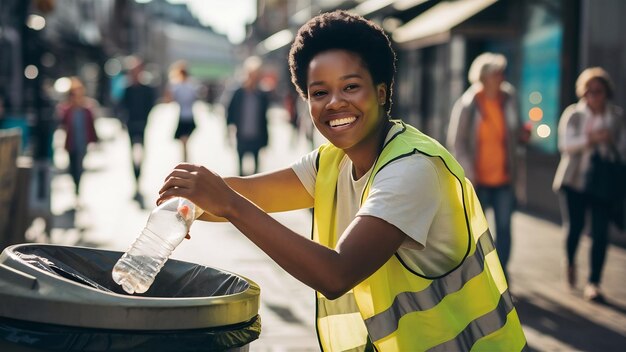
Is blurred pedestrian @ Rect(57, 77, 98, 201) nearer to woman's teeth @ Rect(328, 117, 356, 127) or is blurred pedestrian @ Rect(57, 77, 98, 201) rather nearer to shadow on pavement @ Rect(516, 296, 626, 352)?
shadow on pavement @ Rect(516, 296, 626, 352)

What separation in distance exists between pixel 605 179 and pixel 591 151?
0.23 m

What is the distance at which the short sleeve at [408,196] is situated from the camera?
89.4 inches

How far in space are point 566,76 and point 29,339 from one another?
10.4 metres

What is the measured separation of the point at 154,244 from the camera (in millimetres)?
2463

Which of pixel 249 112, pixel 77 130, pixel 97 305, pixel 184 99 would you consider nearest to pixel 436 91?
pixel 184 99

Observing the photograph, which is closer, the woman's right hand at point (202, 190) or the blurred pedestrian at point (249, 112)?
the woman's right hand at point (202, 190)

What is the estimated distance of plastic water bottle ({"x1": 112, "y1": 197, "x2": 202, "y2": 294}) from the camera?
2422 mm

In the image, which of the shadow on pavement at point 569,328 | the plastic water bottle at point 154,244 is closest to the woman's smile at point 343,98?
the plastic water bottle at point 154,244

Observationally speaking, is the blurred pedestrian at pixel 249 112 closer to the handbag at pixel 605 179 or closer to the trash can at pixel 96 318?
the handbag at pixel 605 179

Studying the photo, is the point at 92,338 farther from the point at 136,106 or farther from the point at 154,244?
the point at 136,106

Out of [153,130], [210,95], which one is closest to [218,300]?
[153,130]

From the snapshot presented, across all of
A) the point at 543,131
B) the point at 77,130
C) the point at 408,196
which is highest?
the point at 408,196

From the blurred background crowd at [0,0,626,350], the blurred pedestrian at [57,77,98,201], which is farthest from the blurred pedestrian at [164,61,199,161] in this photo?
the blurred pedestrian at [57,77,98,201]

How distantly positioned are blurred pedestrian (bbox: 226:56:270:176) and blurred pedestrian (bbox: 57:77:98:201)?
2104 millimetres
